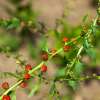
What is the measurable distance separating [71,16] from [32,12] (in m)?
0.39

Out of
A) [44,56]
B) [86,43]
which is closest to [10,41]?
[44,56]

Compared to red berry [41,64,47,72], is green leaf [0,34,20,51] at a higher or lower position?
higher

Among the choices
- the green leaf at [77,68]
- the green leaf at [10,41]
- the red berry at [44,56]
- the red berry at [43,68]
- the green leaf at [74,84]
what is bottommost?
the green leaf at [74,84]

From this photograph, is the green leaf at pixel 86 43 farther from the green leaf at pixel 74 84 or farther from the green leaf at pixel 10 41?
the green leaf at pixel 10 41

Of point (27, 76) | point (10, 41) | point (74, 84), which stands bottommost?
point (74, 84)

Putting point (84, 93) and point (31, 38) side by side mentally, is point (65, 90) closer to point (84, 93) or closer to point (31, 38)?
A: point (84, 93)

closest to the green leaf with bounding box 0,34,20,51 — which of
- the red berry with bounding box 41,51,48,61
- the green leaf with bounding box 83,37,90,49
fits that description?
the red berry with bounding box 41,51,48,61

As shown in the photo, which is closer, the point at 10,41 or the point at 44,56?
the point at 44,56

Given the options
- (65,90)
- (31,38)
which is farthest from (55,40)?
(65,90)

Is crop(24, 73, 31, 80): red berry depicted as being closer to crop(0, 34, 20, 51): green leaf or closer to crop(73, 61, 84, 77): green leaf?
crop(73, 61, 84, 77): green leaf

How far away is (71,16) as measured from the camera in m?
3.47

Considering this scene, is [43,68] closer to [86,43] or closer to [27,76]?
[27,76]

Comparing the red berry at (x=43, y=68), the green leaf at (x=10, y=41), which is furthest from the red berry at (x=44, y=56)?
the green leaf at (x=10, y=41)

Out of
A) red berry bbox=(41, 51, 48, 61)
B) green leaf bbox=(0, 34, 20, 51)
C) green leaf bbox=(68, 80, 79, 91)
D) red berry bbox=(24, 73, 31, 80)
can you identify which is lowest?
green leaf bbox=(68, 80, 79, 91)
